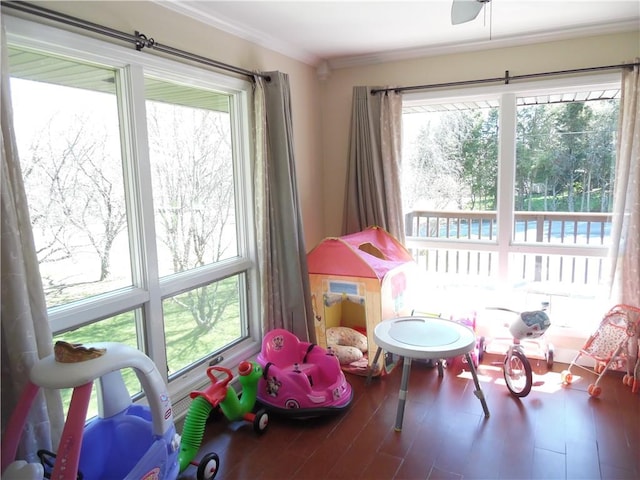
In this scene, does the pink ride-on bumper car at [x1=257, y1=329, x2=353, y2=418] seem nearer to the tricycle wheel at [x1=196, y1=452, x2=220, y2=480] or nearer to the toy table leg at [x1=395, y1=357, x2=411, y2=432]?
the toy table leg at [x1=395, y1=357, x2=411, y2=432]

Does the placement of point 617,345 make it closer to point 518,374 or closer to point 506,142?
point 518,374

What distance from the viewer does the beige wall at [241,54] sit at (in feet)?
6.97

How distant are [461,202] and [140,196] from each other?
2510 mm

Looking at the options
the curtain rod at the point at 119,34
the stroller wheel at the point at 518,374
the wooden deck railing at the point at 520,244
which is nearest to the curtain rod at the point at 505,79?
the wooden deck railing at the point at 520,244

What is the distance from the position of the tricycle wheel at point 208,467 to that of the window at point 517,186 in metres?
2.39

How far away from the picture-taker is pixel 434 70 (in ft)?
11.7

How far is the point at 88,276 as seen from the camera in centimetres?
219

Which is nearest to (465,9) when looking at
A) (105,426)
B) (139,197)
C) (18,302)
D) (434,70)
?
(434,70)

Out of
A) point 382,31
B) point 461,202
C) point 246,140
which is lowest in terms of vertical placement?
point 461,202

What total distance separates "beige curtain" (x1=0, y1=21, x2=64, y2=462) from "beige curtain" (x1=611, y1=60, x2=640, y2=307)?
336cm

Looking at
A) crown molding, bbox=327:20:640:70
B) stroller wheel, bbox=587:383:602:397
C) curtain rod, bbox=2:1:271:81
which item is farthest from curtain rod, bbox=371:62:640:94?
stroller wheel, bbox=587:383:602:397

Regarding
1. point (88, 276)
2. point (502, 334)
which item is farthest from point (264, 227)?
point (502, 334)

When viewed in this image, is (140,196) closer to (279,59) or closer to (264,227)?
(264,227)

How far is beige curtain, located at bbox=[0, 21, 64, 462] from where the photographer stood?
162cm
